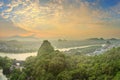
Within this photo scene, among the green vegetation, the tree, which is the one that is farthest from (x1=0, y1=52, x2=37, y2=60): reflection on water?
the green vegetation

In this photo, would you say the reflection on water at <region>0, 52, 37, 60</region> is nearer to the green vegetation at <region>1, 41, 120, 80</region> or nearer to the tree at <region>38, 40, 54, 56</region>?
the tree at <region>38, 40, 54, 56</region>

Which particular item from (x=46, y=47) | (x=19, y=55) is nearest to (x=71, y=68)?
(x=46, y=47)

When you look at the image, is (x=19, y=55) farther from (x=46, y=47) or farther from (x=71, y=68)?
(x=71, y=68)

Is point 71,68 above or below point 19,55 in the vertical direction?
above

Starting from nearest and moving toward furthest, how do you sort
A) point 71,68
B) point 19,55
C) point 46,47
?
1. point 71,68
2. point 46,47
3. point 19,55

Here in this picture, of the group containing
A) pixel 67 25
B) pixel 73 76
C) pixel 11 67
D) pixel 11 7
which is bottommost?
pixel 11 67

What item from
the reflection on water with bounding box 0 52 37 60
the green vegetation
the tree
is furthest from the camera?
the reflection on water with bounding box 0 52 37 60

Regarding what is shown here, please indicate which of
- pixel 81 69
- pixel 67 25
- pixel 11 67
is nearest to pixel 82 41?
pixel 67 25

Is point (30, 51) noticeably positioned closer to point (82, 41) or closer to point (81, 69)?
point (82, 41)

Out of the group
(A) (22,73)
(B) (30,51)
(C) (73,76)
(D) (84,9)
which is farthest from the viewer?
(B) (30,51)
